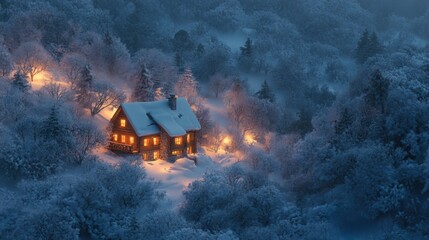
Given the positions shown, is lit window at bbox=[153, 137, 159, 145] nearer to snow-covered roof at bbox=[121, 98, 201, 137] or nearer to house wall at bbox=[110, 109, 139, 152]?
snow-covered roof at bbox=[121, 98, 201, 137]

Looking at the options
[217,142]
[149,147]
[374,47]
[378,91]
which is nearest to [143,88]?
[149,147]

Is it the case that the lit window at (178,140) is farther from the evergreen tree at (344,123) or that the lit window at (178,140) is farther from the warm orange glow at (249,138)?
the evergreen tree at (344,123)

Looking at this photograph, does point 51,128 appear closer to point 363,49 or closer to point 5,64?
point 5,64

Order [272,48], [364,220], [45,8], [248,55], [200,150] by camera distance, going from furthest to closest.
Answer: [272,48], [248,55], [45,8], [200,150], [364,220]

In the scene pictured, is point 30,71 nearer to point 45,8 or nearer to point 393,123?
point 45,8

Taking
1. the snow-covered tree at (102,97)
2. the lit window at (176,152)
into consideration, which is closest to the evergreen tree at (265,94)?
the snow-covered tree at (102,97)

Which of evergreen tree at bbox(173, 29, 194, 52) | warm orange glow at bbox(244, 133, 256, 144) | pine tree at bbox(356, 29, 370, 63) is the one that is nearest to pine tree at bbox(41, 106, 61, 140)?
warm orange glow at bbox(244, 133, 256, 144)

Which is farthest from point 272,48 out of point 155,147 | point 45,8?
point 155,147
